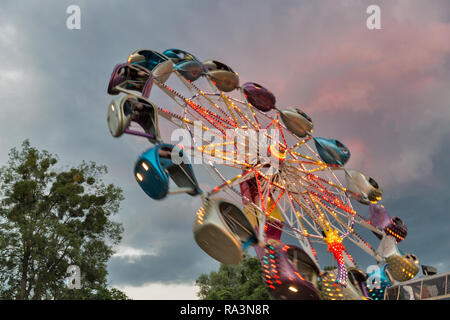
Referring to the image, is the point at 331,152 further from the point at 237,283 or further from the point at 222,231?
the point at 237,283

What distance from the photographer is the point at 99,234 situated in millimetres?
21438

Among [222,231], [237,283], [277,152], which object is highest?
[277,152]

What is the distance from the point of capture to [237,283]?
98.3 ft

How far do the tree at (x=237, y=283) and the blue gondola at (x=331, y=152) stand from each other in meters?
10.9

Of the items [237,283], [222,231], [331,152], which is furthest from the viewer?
[237,283]

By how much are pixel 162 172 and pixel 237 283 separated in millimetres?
22819

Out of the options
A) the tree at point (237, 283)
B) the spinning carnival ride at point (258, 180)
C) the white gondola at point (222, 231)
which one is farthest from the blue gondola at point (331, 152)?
the tree at point (237, 283)

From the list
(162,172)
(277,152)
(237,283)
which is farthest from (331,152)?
(237,283)

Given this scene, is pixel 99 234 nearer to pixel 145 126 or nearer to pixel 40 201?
pixel 40 201

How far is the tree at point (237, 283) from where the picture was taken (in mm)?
24030

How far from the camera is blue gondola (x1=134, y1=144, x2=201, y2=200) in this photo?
9.61 m

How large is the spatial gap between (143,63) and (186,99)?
2071mm

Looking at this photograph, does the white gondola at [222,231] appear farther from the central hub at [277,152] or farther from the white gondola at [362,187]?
the white gondola at [362,187]

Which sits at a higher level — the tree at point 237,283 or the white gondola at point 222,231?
the white gondola at point 222,231
